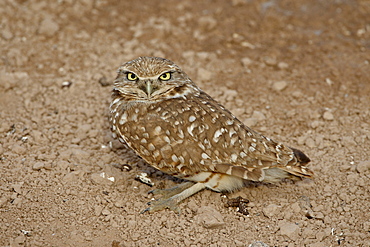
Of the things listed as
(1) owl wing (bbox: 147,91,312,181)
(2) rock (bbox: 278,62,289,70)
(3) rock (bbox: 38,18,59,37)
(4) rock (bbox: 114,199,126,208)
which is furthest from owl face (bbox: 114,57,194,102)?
(3) rock (bbox: 38,18,59,37)

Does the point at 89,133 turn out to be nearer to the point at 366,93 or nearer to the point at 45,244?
the point at 45,244

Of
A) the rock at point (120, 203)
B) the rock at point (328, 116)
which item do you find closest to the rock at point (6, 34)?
the rock at point (120, 203)

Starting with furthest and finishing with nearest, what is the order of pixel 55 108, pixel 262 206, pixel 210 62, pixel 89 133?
pixel 210 62 < pixel 55 108 < pixel 89 133 < pixel 262 206

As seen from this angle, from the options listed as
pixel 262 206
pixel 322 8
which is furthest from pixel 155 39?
pixel 262 206

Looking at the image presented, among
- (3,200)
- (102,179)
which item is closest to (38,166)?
(3,200)

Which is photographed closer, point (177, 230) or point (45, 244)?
point (45, 244)

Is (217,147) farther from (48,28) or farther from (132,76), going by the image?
(48,28)
